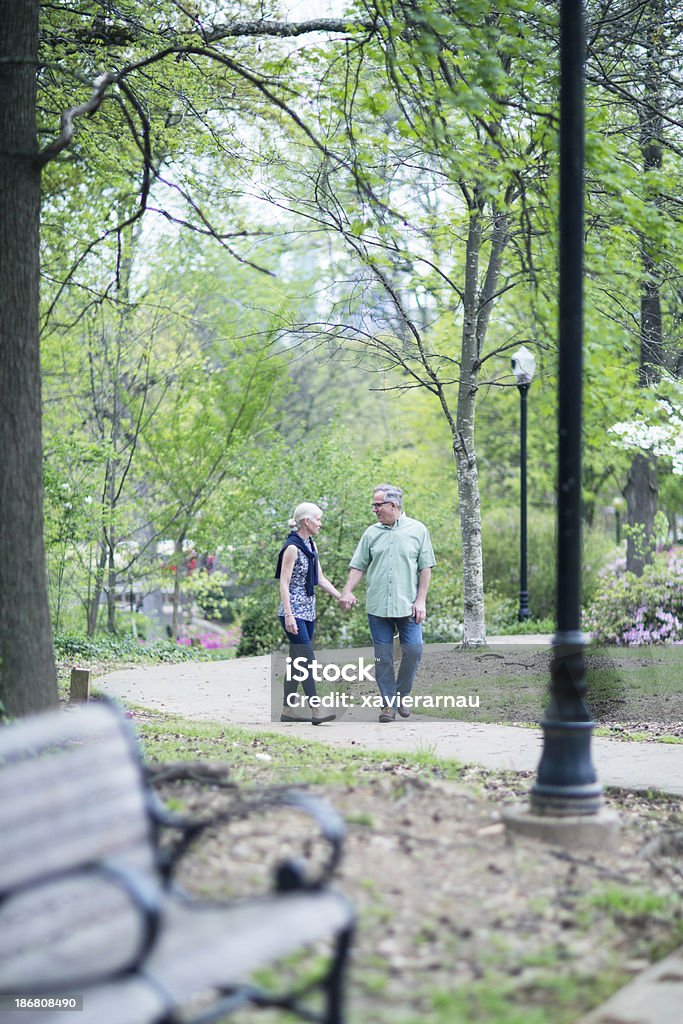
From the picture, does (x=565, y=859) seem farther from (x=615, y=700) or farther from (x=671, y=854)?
(x=615, y=700)

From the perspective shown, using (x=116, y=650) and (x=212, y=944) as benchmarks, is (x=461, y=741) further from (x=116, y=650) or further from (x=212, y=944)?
(x=116, y=650)

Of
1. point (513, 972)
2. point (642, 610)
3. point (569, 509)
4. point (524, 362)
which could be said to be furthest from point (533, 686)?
point (524, 362)

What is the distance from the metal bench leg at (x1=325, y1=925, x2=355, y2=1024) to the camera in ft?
9.66

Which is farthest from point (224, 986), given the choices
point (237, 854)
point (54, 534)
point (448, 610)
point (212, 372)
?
point (212, 372)

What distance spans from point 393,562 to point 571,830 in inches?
176

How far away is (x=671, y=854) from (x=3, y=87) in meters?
5.57

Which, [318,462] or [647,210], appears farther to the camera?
[318,462]

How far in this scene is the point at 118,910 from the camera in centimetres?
311

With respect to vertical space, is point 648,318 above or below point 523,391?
above

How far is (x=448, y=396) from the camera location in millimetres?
26125

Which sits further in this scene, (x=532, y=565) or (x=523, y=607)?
(x=532, y=565)

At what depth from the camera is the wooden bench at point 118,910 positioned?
2672 millimetres

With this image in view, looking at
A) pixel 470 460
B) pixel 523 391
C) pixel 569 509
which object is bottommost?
pixel 569 509

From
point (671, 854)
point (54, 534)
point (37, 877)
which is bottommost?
point (671, 854)
